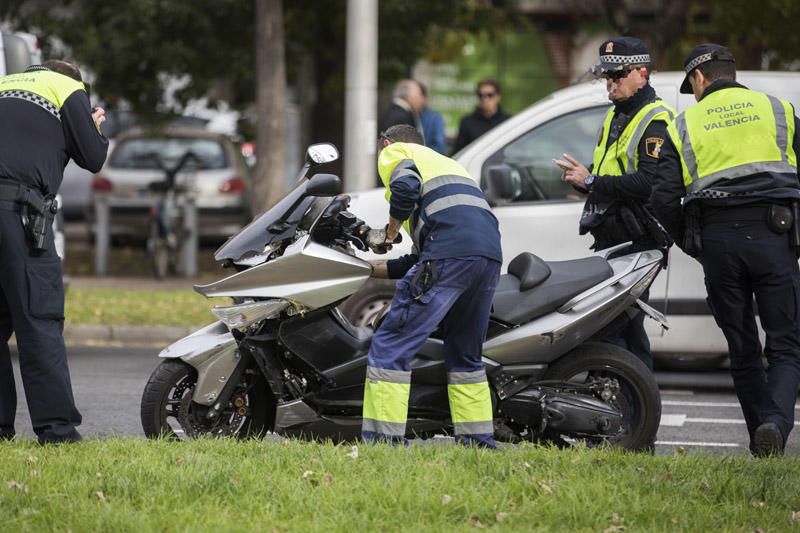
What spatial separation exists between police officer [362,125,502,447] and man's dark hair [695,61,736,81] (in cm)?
129

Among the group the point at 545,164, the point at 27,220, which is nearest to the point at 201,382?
the point at 27,220

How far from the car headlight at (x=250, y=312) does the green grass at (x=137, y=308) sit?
544cm

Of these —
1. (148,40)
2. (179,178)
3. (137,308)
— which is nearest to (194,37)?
(148,40)

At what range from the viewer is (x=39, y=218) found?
587 cm

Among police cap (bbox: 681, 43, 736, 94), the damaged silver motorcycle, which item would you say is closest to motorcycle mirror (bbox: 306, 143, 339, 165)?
the damaged silver motorcycle

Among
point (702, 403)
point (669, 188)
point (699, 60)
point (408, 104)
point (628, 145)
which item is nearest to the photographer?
point (669, 188)

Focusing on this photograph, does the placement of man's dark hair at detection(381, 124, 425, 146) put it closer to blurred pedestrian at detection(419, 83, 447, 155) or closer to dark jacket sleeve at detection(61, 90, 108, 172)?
dark jacket sleeve at detection(61, 90, 108, 172)

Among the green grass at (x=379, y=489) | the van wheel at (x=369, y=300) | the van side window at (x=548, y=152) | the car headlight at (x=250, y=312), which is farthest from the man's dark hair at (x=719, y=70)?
the van wheel at (x=369, y=300)

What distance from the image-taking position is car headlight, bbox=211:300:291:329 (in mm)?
6023

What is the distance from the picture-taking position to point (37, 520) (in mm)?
4648

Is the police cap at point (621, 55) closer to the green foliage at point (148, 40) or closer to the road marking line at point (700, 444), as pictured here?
the road marking line at point (700, 444)

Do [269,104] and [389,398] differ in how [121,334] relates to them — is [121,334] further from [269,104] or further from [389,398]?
[389,398]

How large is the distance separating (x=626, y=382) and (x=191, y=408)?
1.99m

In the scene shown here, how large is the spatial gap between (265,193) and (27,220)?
950 centimetres
